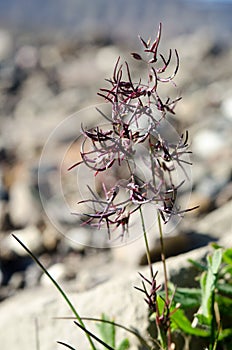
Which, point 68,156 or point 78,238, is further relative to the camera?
point 68,156

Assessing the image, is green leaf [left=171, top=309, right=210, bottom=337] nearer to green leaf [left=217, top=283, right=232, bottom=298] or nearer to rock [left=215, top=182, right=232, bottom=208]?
green leaf [left=217, top=283, right=232, bottom=298]

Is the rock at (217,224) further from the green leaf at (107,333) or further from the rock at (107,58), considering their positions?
the rock at (107,58)

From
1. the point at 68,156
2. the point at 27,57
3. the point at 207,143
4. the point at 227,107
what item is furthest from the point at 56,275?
the point at 27,57

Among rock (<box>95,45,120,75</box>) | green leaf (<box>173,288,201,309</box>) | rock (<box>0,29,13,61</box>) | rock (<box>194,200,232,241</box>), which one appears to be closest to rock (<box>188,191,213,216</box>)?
rock (<box>194,200,232,241</box>)

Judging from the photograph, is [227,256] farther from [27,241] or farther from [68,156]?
[68,156]

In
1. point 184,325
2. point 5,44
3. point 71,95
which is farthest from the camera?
point 5,44

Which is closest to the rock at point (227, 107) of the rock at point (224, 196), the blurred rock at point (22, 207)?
the rock at point (224, 196)

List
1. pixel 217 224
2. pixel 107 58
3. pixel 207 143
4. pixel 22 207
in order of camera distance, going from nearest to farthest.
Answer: pixel 217 224
pixel 22 207
pixel 207 143
pixel 107 58

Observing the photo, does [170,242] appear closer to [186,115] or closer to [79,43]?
[186,115]

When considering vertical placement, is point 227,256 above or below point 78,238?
below
